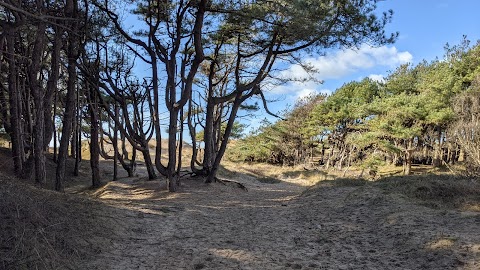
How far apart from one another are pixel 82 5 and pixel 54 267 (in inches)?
368

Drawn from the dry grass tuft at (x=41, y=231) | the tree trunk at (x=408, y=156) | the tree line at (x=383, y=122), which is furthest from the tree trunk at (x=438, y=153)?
the dry grass tuft at (x=41, y=231)

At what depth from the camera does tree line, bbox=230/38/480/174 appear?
26188mm

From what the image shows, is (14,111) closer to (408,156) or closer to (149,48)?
(149,48)

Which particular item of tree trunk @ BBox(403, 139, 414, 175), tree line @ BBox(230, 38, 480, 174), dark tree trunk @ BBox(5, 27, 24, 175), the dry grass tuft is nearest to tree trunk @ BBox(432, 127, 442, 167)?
tree line @ BBox(230, 38, 480, 174)

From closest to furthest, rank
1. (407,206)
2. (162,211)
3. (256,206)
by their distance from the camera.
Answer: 1. (407,206)
2. (162,211)
3. (256,206)

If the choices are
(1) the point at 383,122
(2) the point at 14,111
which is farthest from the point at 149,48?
(1) the point at 383,122

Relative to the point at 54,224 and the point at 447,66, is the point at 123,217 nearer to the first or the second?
the point at 54,224

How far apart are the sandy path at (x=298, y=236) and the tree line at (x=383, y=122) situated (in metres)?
16.9

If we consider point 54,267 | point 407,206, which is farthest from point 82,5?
point 407,206

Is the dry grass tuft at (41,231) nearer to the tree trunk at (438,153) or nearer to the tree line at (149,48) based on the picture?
the tree line at (149,48)

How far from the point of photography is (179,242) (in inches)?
215

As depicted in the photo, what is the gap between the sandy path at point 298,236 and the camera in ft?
14.6

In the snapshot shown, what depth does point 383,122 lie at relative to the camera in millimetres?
26406

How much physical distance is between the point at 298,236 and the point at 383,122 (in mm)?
22737
